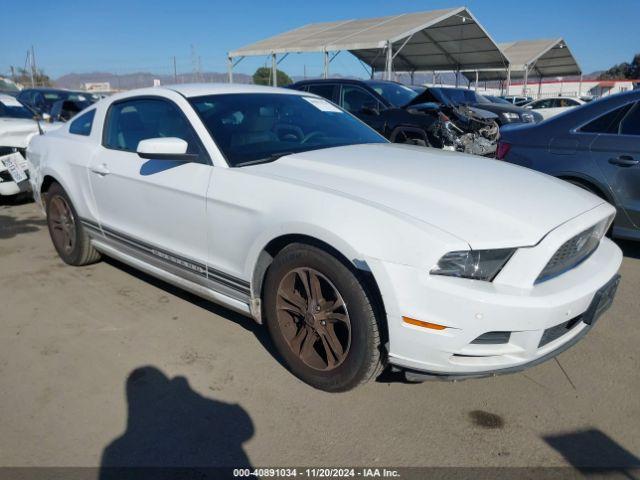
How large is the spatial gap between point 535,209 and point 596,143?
257 cm

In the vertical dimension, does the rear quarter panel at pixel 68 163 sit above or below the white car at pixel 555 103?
below

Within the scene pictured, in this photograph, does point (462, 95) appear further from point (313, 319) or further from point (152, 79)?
point (152, 79)

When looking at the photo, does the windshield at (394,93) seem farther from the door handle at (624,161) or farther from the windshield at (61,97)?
the windshield at (61,97)

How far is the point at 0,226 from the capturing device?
5969 mm

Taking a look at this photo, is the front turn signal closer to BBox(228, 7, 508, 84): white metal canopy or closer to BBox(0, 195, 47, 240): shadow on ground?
BBox(0, 195, 47, 240): shadow on ground

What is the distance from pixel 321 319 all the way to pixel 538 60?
38.2 metres

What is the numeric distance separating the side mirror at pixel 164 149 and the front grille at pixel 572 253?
2005mm

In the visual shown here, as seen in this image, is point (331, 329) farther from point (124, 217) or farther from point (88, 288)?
point (88, 288)

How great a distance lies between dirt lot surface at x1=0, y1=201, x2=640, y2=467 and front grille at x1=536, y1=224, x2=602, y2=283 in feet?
2.25

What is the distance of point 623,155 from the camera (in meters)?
4.28

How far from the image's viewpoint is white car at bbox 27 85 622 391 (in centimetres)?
212

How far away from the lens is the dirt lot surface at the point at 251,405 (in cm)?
219

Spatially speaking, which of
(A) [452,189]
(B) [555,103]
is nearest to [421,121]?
(A) [452,189]

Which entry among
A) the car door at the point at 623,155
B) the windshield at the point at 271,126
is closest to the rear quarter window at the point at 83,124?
the windshield at the point at 271,126
